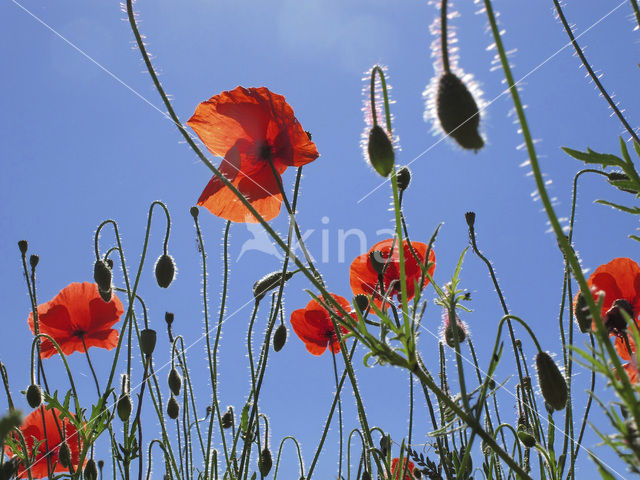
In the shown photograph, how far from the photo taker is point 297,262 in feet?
3.10

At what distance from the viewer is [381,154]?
3.80 feet

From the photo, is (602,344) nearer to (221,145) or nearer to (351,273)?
(221,145)

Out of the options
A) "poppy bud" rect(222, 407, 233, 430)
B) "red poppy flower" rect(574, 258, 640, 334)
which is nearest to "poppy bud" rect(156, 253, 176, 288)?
"poppy bud" rect(222, 407, 233, 430)

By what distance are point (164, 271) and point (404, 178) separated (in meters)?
0.99

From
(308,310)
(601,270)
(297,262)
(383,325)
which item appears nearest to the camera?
(297,262)

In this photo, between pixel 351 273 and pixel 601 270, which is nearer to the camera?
pixel 601 270

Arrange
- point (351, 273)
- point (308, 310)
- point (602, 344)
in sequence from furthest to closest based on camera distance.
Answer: point (308, 310) < point (351, 273) < point (602, 344)

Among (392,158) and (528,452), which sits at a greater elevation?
(392,158)

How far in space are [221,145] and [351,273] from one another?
0.79 meters

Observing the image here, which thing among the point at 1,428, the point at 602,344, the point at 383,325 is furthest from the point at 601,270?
the point at 1,428

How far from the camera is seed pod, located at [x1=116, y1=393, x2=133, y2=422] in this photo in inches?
87.3

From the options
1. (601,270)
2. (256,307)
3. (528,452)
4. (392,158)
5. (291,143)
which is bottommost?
(528,452)

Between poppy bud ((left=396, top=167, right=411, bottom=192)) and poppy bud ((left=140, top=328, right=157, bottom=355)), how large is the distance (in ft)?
4.05

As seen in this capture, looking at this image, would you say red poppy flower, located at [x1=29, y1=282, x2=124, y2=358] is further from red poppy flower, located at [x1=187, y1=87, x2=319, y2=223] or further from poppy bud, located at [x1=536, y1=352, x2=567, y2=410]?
poppy bud, located at [x1=536, y1=352, x2=567, y2=410]
